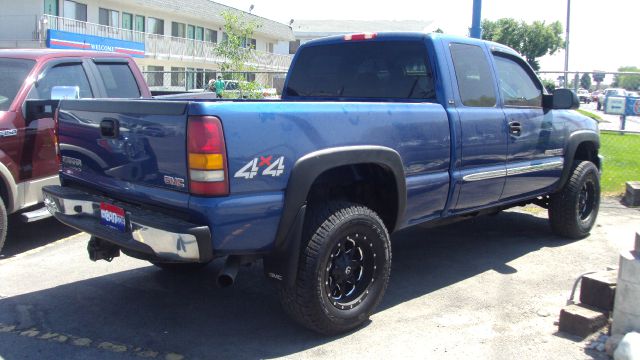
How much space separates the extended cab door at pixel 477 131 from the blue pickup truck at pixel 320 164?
0.05ft

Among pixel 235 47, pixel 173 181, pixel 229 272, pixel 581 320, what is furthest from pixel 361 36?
pixel 235 47

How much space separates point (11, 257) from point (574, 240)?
5.80m

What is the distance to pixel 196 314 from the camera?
14.7 ft

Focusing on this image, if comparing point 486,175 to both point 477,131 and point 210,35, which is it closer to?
point 477,131

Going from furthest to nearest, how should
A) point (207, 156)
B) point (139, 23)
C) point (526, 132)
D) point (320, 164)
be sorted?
1. point (139, 23)
2. point (526, 132)
3. point (320, 164)
4. point (207, 156)

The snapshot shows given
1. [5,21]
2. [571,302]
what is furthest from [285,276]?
[5,21]

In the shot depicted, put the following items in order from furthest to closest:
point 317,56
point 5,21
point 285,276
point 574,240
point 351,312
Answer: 1. point 5,21
2. point 574,240
3. point 317,56
4. point 351,312
5. point 285,276

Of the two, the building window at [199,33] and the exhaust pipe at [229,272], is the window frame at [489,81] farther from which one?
the building window at [199,33]

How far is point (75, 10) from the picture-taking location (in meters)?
31.4

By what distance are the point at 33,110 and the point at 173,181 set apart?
3205mm

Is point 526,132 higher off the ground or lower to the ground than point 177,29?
lower

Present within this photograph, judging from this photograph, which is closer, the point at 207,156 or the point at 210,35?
the point at 207,156

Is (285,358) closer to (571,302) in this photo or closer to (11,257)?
(571,302)

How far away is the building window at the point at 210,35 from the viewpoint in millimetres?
41875
